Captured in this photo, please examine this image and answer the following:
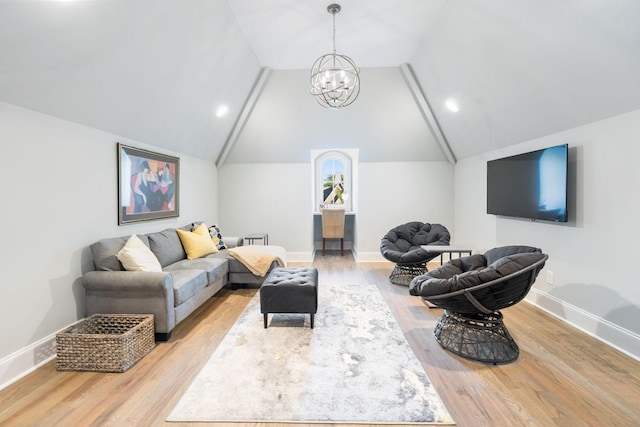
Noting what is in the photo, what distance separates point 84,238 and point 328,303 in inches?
101

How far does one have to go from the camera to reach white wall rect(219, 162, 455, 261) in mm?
6281

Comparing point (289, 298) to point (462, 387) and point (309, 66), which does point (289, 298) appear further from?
point (309, 66)

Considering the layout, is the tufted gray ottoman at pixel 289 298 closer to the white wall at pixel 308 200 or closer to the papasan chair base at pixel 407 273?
the papasan chair base at pixel 407 273

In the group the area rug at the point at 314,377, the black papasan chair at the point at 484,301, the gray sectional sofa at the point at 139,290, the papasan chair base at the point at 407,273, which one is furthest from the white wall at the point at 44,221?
the papasan chair base at the point at 407,273

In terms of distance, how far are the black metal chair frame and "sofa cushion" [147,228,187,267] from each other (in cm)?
300

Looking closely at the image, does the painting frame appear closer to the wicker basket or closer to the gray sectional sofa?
the gray sectional sofa

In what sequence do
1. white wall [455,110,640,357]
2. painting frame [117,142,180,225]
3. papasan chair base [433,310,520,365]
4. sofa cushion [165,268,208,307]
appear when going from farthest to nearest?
painting frame [117,142,180,225], sofa cushion [165,268,208,307], white wall [455,110,640,357], papasan chair base [433,310,520,365]

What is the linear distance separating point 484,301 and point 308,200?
4320 mm

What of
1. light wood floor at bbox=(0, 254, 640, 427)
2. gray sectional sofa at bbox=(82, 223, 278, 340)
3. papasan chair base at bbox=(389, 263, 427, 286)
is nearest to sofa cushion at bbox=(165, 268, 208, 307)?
gray sectional sofa at bbox=(82, 223, 278, 340)

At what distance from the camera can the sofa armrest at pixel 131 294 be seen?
2.77 metres

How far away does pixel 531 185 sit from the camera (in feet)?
11.9

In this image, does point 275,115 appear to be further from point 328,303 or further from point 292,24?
point 328,303

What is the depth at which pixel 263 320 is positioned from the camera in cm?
329

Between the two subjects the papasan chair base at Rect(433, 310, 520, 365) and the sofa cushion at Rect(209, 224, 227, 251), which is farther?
the sofa cushion at Rect(209, 224, 227, 251)
